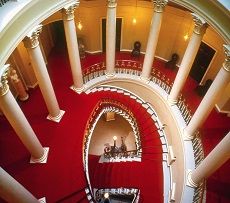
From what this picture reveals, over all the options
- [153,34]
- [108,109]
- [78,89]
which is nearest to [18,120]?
[78,89]

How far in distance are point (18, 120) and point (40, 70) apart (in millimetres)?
2434

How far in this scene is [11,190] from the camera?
8648mm

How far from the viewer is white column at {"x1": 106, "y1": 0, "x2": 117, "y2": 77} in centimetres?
1276

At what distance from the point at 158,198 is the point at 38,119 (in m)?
7.24

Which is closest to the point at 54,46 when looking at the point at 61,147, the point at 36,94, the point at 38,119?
the point at 36,94

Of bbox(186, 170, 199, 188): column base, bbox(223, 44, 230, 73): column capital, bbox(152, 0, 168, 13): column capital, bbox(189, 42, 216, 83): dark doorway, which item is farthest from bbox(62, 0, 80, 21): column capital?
bbox(186, 170, 199, 188): column base

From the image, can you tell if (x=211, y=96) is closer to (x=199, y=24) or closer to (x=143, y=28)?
(x=199, y=24)

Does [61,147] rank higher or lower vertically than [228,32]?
lower

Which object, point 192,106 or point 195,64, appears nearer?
point 192,106

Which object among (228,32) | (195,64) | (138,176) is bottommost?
(138,176)

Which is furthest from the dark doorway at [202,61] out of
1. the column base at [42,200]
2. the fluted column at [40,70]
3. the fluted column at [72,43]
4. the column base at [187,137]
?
the column base at [42,200]

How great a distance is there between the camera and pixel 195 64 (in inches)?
663

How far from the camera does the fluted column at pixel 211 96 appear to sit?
9.71m

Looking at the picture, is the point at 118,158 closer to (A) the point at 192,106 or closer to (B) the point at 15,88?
(A) the point at 192,106
